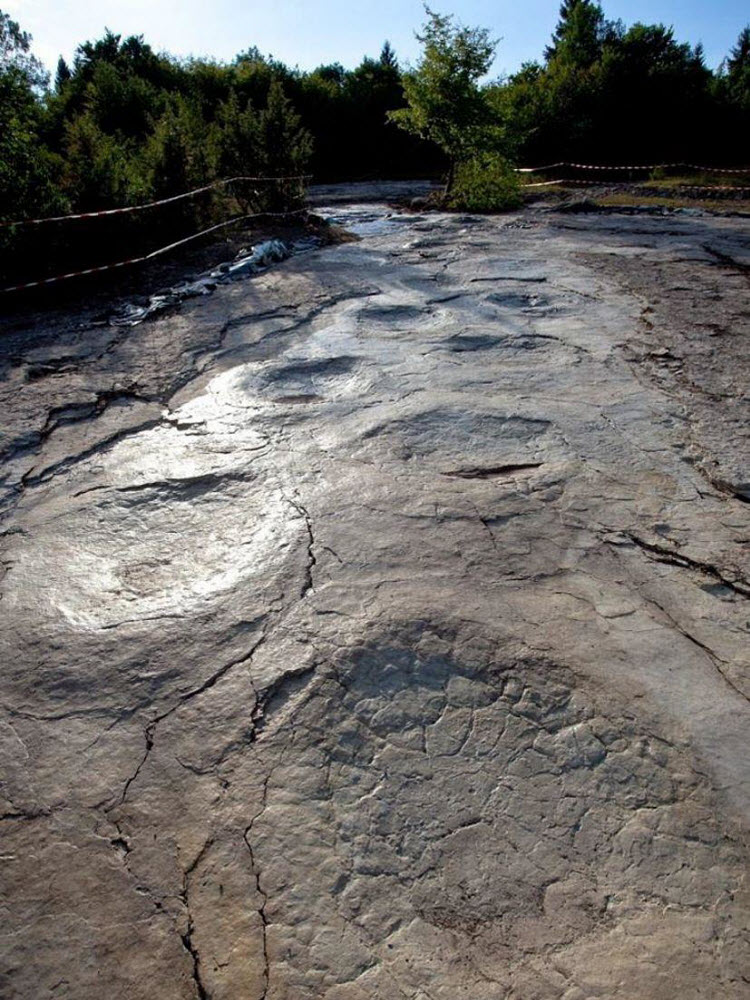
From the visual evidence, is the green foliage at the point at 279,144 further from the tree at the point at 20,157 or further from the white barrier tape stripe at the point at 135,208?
the tree at the point at 20,157

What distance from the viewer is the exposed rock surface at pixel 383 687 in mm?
1297

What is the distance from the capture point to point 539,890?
1347 mm

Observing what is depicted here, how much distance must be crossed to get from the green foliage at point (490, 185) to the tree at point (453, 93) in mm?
244

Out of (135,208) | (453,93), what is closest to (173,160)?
(135,208)

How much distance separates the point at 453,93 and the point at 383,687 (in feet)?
38.4

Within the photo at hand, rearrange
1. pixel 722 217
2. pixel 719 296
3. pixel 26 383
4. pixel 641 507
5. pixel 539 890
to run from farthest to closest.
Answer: pixel 722 217
pixel 719 296
pixel 26 383
pixel 641 507
pixel 539 890

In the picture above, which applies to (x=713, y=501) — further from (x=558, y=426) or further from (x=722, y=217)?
(x=722, y=217)

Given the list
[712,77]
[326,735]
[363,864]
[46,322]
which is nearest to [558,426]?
[326,735]

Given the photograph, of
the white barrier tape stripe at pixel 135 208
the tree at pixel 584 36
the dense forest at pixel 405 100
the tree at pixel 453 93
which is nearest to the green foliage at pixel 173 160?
the white barrier tape stripe at pixel 135 208

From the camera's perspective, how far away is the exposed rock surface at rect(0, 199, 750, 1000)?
1.30 meters

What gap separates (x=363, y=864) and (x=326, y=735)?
0.36 metres

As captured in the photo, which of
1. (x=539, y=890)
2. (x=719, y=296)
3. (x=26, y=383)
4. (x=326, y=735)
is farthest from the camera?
(x=719, y=296)

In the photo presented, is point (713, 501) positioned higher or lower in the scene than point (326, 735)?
higher

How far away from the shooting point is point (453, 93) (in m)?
10.4
